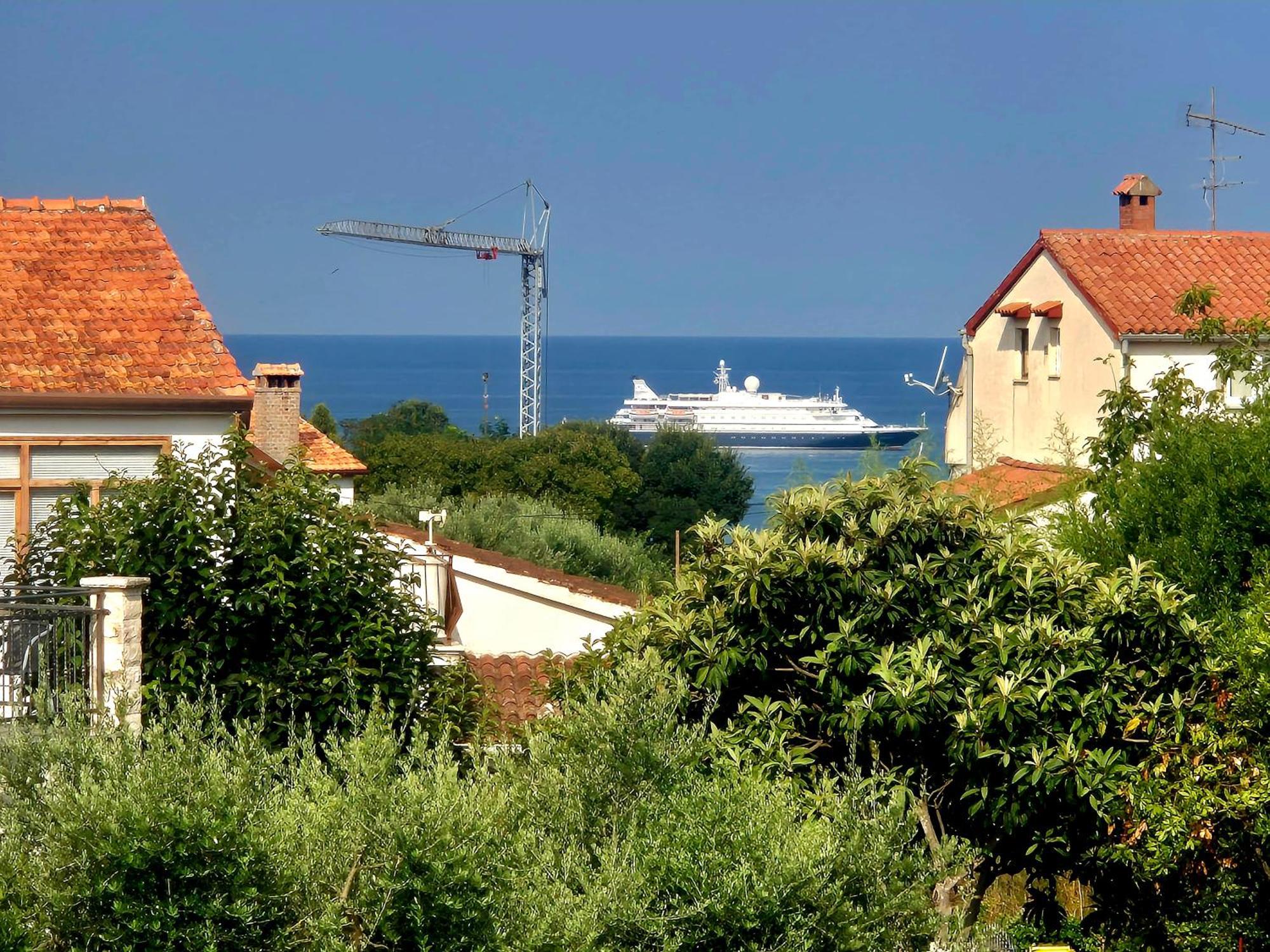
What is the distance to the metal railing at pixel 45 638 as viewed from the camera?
28.5 ft

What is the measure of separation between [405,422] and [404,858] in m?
88.2

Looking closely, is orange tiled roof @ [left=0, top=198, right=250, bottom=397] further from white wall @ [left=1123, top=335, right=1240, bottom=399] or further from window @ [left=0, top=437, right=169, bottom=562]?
white wall @ [left=1123, top=335, right=1240, bottom=399]

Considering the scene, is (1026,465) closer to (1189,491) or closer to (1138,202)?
(1138,202)

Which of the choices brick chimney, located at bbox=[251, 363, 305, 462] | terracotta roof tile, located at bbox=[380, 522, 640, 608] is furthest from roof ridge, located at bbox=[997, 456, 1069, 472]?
brick chimney, located at bbox=[251, 363, 305, 462]

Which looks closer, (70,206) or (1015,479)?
(70,206)

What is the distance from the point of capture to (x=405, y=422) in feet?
305

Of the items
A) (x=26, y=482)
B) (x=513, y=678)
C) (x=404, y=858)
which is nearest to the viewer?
(x=404, y=858)

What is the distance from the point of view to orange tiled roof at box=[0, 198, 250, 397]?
49.3 feet

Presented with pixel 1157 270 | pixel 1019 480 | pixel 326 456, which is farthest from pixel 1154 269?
pixel 326 456

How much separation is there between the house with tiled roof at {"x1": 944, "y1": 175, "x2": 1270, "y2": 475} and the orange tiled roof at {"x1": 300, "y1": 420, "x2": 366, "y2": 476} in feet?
37.3

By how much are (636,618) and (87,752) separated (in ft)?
12.6

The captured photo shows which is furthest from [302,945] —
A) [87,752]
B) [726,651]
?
[726,651]

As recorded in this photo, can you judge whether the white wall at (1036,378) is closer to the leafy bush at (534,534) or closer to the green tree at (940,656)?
the leafy bush at (534,534)

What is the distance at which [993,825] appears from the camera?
8.84m
